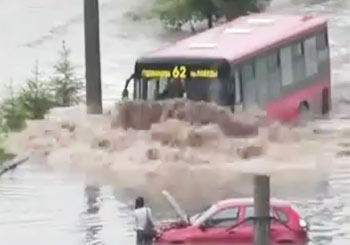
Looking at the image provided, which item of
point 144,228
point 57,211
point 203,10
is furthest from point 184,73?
point 203,10

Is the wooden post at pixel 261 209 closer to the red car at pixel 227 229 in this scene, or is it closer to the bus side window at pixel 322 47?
the red car at pixel 227 229

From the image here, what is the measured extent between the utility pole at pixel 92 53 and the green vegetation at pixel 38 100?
924mm

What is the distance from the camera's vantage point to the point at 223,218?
1733 cm

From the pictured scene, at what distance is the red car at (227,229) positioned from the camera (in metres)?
16.8

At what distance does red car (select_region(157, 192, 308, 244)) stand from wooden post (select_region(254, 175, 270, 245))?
865 centimetres

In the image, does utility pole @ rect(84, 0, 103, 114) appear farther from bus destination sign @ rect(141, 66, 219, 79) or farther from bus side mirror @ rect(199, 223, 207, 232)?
bus side mirror @ rect(199, 223, 207, 232)

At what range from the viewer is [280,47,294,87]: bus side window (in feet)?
97.9

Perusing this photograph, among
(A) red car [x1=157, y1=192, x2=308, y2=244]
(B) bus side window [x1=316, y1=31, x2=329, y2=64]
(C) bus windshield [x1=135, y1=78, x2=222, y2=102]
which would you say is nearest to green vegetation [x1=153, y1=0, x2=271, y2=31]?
(B) bus side window [x1=316, y1=31, x2=329, y2=64]

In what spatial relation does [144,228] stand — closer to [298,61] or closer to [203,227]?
[203,227]

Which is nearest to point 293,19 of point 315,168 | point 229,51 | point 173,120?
point 229,51

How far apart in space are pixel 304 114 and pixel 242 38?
2089mm

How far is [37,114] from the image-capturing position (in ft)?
95.2

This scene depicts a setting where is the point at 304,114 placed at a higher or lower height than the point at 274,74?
lower

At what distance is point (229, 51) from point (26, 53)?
17523 millimetres
